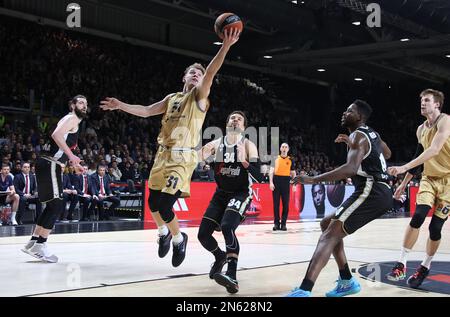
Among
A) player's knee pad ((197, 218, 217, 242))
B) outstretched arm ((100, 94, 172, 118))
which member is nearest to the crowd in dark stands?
outstretched arm ((100, 94, 172, 118))

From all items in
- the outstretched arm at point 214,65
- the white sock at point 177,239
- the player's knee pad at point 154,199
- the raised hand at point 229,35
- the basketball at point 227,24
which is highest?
the basketball at point 227,24

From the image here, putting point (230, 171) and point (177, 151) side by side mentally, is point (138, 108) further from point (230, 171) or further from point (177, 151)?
point (230, 171)

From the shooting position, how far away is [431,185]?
512 centimetres

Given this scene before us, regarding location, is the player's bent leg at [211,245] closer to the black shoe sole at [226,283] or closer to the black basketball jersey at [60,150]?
the black shoe sole at [226,283]

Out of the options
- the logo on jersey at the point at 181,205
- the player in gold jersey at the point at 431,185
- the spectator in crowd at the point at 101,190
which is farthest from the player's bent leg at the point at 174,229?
the logo on jersey at the point at 181,205

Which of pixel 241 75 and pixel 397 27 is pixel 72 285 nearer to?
pixel 397 27

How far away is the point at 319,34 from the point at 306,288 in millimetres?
17879

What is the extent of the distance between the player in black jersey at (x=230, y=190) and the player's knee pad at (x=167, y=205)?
336 millimetres

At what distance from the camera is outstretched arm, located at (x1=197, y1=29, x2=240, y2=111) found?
4.42 metres

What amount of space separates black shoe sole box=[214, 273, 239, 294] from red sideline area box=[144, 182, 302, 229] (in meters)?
7.28

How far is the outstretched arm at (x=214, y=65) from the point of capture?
14.5ft
